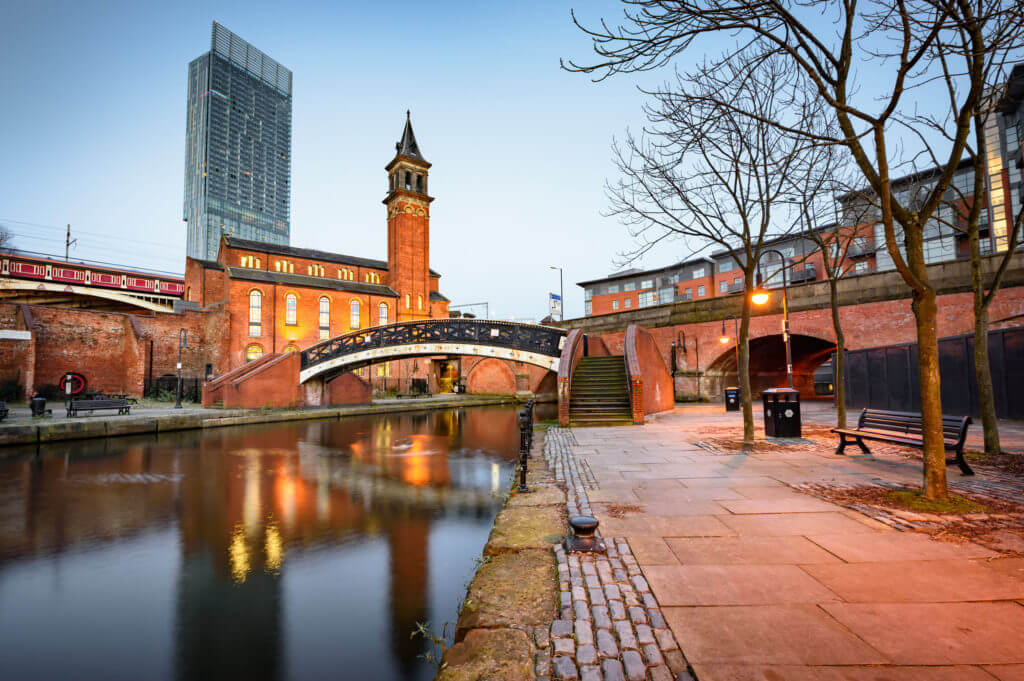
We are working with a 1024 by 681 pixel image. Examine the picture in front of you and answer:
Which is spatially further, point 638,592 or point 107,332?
point 107,332

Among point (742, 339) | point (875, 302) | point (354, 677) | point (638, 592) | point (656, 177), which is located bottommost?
point (354, 677)

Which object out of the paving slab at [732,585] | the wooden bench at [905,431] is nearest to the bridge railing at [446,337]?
the wooden bench at [905,431]

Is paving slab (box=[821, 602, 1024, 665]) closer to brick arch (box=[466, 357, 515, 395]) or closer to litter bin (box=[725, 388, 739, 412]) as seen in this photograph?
litter bin (box=[725, 388, 739, 412])

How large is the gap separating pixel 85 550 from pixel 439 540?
4157mm

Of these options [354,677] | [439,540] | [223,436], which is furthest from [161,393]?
[354,677]

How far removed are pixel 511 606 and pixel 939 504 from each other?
4665 mm

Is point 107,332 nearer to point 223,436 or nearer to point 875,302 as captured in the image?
point 223,436

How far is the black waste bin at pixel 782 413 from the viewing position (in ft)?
32.6

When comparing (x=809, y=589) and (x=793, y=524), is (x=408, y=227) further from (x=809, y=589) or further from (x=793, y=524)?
(x=809, y=589)

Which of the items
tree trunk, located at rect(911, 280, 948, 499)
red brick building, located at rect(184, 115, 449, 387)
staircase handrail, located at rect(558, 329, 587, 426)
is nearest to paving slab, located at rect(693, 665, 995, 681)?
tree trunk, located at rect(911, 280, 948, 499)

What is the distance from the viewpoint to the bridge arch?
20.4 metres

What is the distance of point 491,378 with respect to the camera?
36969mm

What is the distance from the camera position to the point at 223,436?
48.3ft

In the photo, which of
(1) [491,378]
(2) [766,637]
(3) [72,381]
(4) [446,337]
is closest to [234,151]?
(1) [491,378]
